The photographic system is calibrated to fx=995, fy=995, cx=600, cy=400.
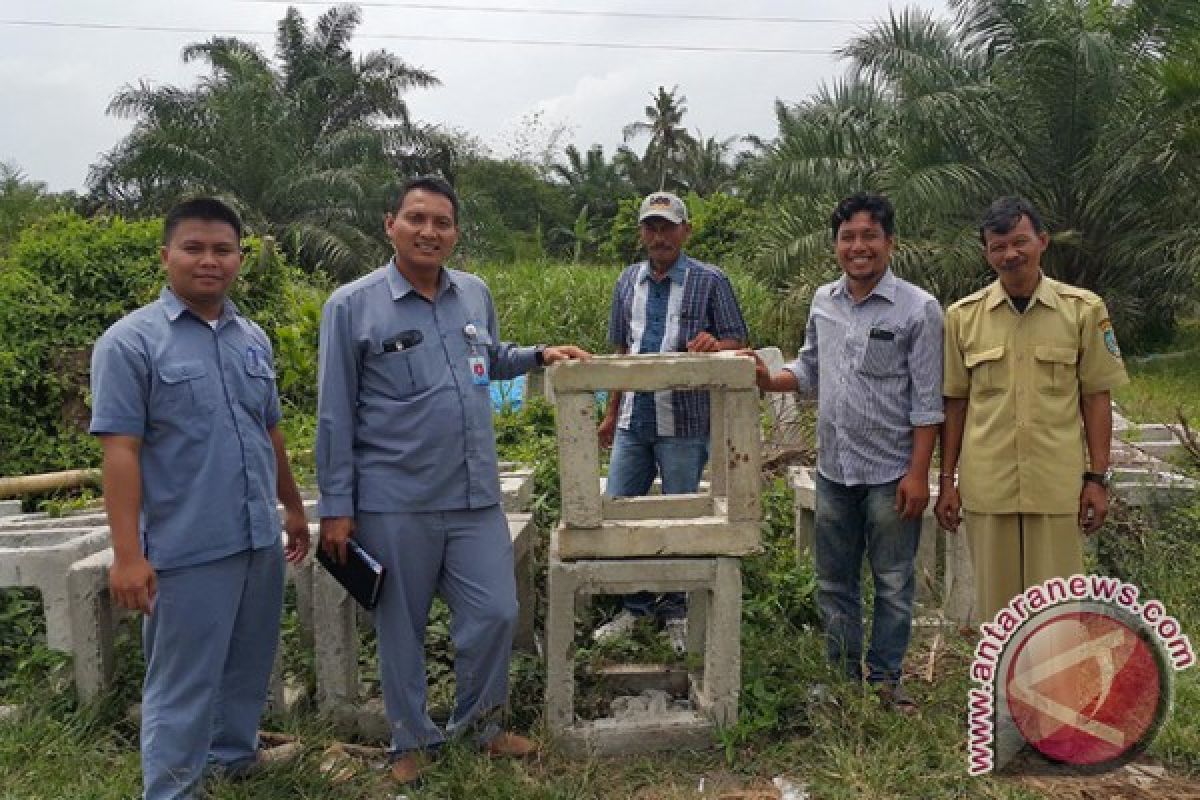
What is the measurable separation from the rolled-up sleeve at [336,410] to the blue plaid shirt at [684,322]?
129cm

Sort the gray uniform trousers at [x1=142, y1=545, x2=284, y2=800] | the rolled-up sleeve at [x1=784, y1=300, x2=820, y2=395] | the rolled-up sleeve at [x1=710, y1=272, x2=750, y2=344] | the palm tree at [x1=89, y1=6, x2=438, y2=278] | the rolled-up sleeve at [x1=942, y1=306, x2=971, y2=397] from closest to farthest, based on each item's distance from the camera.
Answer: the gray uniform trousers at [x1=142, y1=545, x2=284, y2=800], the rolled-up sleeve at [x1=942, y1=306, x2=971, y2=397], the rolled-up sleeve at [x1=784, y1=300, x2=820, y2=395], the rolled-up sleeve at [x1=710, y1=272, x2=750, y2=344], the palm tree at [x1=89, y1=6, x2=438, y2=278]

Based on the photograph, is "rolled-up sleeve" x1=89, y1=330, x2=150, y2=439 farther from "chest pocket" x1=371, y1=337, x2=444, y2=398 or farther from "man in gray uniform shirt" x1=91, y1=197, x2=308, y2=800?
"chest pocket" x1=371, y1=337, x2=444, y2=398

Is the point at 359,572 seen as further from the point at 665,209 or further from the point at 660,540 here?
the point at 665,209

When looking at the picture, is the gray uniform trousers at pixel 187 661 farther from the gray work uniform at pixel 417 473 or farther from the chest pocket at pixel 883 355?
the chest pocket at pixel 883 355

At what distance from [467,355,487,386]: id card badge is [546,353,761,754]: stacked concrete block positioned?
0.68 ft

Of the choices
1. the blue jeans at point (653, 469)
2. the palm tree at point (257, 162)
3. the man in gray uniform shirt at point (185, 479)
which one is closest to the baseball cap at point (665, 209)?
the blue jeans at point (653, 469)

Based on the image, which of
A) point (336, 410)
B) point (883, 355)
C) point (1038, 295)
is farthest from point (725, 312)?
Answer: point (336, 410)

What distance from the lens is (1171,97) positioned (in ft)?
33.0

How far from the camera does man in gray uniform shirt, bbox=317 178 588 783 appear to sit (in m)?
Result: 2.81

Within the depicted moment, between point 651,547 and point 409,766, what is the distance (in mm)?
954

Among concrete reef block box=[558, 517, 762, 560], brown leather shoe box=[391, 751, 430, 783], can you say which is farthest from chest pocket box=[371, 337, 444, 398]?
brown leather shoe box=[391, 751, 430, 783]

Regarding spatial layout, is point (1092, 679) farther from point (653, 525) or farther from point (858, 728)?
point (653, 525)

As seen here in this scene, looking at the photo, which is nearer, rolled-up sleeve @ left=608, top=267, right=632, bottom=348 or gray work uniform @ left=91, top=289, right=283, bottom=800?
gray work uniform @ left=91, top=289, right=283, bottom=800

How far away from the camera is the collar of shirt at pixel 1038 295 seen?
3055mm
